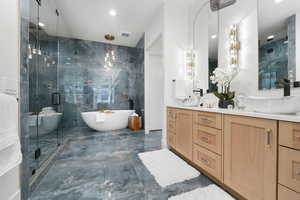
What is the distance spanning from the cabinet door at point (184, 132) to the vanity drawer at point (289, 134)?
948 mm

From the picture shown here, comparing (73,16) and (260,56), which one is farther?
(73,16)

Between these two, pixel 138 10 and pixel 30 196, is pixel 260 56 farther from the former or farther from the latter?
pixel 30 196

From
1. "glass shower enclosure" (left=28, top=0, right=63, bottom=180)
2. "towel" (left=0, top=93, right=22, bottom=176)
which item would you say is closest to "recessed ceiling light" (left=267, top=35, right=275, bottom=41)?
"towel" (left=0, top=93, right=22, bottom=176)

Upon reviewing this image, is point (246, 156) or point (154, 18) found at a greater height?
point (154, 18)

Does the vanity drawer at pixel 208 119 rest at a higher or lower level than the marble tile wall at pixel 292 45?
lower

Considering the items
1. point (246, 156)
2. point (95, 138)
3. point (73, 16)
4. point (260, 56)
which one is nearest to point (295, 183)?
point (246, 156)

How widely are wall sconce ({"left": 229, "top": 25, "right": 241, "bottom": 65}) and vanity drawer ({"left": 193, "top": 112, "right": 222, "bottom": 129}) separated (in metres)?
0.89

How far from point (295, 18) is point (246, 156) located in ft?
4.66

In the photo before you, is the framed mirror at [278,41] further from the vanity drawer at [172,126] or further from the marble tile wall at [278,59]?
the vanity drawer at [172,126]

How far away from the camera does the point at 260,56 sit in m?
1.46

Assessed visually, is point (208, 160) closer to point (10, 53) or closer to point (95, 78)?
point (10, 53)

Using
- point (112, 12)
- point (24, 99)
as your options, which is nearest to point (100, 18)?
point (112, 12)

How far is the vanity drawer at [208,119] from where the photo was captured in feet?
4.21

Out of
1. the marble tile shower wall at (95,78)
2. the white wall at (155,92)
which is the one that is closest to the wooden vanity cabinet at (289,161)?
the white wall at (155,92)
